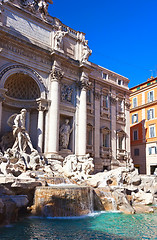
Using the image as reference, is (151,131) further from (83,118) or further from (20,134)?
(20,134)

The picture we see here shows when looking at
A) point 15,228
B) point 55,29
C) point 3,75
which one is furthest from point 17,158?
point 55,29

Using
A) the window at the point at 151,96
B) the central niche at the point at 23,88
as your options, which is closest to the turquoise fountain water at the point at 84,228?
the central niche at the point at 23,88

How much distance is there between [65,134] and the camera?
65.5 feet

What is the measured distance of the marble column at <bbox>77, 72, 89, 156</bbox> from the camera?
20.2m

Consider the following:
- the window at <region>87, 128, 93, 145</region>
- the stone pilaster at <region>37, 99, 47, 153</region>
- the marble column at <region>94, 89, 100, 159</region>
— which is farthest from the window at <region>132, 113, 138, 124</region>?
the stone pilaster at <region>37, 99, 47, 153</region>

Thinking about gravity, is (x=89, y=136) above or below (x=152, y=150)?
above

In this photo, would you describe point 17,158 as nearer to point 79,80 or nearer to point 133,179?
point 133,179

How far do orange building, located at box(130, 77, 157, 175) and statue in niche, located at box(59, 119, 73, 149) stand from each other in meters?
10.9

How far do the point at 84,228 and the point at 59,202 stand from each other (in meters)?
2.25

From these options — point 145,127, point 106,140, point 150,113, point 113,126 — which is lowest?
point 106,140

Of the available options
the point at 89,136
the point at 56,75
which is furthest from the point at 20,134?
the point at 89,136

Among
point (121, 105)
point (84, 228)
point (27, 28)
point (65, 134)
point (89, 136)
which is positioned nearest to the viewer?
point (84, 228)

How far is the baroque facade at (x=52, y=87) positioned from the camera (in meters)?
18.0

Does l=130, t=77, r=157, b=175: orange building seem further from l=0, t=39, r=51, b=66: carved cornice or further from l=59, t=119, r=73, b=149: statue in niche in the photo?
l=0, t=39, r=51, b=66: carved cornice
